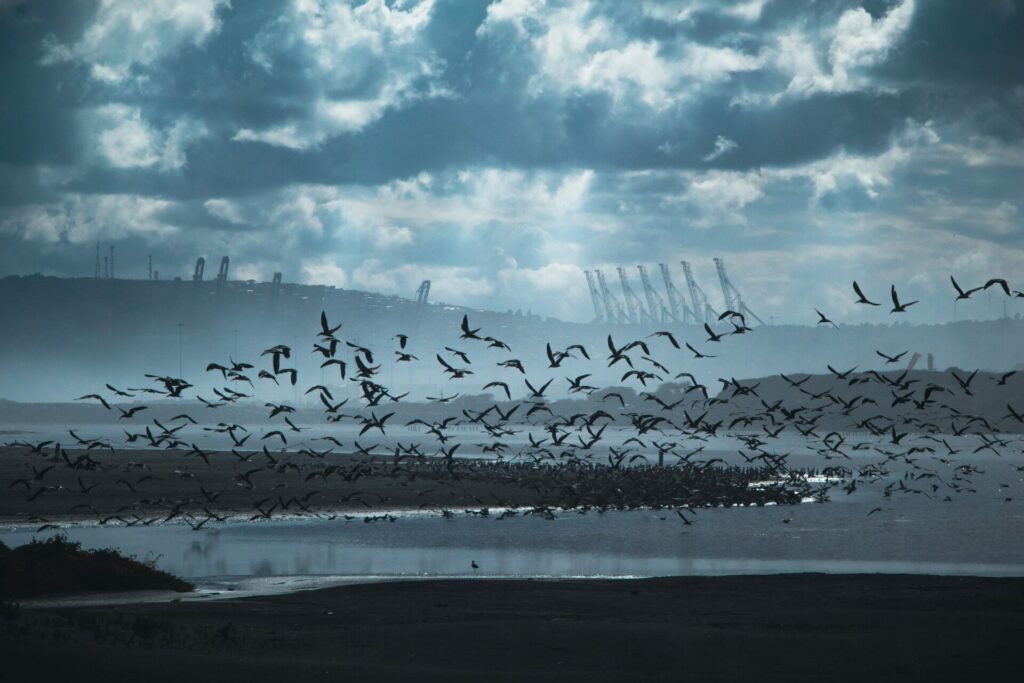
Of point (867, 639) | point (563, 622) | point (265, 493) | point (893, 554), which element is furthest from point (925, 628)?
point (265, 493)

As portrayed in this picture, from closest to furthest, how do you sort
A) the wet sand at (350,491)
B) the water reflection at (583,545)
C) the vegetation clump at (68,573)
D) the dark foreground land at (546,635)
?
the dark foreground land at (546,635) → the vegetation clump at (68,573) → the water reflection at (583,545) → the wet sand at (350,491)

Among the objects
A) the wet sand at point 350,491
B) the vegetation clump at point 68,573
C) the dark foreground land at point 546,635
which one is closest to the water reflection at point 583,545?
the wet sand at point 350,491

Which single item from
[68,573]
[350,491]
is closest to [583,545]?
[68,573]

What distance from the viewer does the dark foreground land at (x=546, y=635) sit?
58.6 ft

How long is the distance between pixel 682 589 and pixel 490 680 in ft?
43.3

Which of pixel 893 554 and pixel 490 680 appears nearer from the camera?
pixel 490 680

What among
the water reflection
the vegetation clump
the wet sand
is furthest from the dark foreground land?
the wet sand

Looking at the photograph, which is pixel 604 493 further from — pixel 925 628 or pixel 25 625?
pixel 25 625

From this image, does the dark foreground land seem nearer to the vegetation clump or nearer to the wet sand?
the vegetation clump

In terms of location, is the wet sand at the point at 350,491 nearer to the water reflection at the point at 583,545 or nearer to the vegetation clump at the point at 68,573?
the water reflection at the point at 583,545

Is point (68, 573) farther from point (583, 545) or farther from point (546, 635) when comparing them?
point (583, 545)

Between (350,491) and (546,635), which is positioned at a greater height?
(350,491)

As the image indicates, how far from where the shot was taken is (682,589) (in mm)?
29828

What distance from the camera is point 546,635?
22094mm
